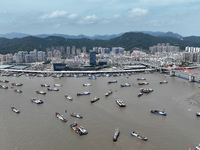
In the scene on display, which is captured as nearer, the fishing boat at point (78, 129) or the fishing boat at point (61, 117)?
the fishing boat at point (78, 129)

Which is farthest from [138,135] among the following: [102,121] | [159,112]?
[159,112]

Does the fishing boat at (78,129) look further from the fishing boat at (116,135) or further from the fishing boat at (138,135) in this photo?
the fishing boat at (138,135)

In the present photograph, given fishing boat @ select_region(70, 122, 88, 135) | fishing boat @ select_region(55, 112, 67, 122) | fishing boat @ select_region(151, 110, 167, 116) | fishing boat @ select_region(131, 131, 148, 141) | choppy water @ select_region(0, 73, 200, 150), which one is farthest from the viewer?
fishing boat @ select_region(151, 110, 167, 116)

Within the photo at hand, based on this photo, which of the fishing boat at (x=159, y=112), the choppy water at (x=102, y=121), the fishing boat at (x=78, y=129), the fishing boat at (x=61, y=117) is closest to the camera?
the choppy water at (x=102, y=121)

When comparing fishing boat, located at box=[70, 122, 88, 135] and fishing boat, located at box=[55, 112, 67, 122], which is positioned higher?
fishing boat, located at box=[55, 112, 67, 122]

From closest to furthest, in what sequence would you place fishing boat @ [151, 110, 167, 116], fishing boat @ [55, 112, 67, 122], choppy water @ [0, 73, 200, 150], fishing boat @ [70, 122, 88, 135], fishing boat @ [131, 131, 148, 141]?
choppy water @ [0, 73, 200, 150], fishing boat @ [131, 131, 148, 141], fishing boat @ [70, 122, 88, 135], fishing boat @ [55, 112, 67, 122], fishing boat @ [151, 110, 167, 116]

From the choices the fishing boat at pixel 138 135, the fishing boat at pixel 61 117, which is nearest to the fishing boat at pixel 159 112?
the fishing boat at pixel 138 135

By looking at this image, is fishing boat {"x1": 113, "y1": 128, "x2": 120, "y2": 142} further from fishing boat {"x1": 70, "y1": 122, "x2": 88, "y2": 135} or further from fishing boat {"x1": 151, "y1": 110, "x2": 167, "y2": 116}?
fishing boat {"x1": 151, "y1": 110, "x2": 167, "y2": 116}

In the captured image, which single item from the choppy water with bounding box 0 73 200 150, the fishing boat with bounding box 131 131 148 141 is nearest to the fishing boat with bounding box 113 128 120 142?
the choppy water with bounding box 0 73 200 150

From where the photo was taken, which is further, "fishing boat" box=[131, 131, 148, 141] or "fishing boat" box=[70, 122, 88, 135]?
"fishing boat" box=[70, 122, 88, 135]

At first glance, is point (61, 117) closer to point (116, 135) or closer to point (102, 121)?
point (102, 121)
